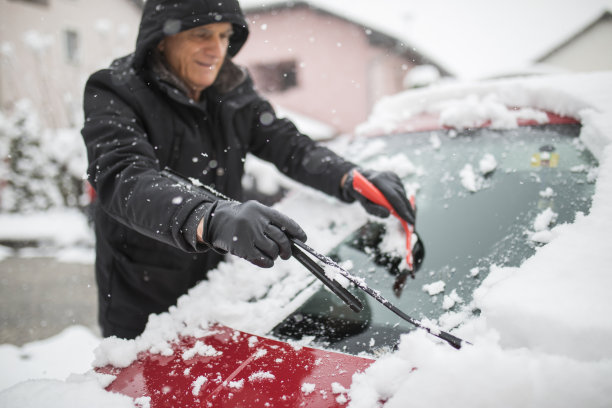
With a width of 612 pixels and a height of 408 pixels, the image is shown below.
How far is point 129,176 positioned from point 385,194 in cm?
92

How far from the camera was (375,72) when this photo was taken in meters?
12.8

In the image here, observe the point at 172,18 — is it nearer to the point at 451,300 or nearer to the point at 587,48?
the point at 451,300

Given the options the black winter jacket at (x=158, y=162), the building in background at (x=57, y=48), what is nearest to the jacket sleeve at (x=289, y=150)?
the black winter jacket at (x=158, y=162)

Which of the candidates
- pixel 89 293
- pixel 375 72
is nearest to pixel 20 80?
pixel 89 293

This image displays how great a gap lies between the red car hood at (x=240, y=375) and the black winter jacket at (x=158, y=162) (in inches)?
11.9

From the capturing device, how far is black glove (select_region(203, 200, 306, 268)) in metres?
1.07

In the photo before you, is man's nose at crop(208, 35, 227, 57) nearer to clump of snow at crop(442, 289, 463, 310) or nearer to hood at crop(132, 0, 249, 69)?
hood at crop(132, 0, 249, 69)

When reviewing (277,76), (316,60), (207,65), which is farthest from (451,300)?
(277,76)

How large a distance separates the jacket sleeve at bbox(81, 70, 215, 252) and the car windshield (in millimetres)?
443

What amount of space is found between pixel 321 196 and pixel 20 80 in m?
11.8

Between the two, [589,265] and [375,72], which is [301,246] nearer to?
[589,265]

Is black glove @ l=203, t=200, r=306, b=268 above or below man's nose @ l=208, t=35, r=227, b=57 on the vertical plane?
below

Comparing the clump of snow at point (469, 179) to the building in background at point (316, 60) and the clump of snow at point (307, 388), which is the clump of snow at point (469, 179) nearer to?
the clump of snow at point (307, 388)

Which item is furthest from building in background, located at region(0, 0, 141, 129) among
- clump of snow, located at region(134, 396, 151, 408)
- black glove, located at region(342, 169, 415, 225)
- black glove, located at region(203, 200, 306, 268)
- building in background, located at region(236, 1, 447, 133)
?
clump of snow, located at region(134, 396, 151, 408)
